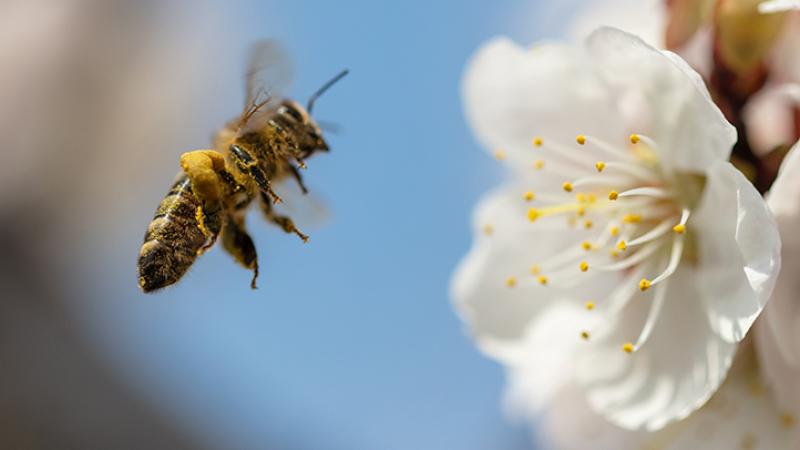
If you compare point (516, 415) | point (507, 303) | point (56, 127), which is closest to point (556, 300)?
point (507, 303)

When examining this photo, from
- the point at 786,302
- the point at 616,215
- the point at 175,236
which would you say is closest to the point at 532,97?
the point at 616,215

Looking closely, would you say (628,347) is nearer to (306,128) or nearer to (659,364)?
(659,364)

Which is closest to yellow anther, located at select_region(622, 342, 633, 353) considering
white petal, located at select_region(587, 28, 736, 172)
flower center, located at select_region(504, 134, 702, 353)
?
flower center, located at select_region(504, 134, 702, 353)

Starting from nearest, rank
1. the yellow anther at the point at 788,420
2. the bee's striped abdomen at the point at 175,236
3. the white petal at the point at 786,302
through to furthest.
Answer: the bee's striped abdomen at the point at 175,236 → the white petal at the point at 786,302 → the yellow anther at the point at 788,420

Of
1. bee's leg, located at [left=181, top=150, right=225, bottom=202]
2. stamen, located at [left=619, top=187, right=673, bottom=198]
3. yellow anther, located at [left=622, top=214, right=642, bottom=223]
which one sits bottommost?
yellow anther, located at [left=622, top=214, right=642, bottom=223]

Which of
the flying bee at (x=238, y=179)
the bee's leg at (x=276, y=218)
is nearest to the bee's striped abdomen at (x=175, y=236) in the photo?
the flying bee at (x=238, y=179)

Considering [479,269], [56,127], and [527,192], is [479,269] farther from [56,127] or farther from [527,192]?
[56,127]

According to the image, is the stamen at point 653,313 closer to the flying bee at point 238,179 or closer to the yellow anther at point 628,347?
the yellow anther at point 628,347

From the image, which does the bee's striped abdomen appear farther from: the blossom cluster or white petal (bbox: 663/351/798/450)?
white petal (bbox: 663/351/798/450)
